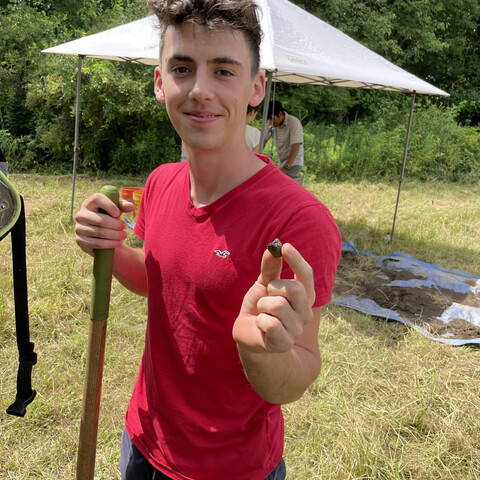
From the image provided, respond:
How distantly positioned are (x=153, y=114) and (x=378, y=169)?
21.6 ft

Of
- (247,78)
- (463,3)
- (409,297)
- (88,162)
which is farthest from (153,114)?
(463,3)

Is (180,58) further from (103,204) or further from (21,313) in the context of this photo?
(21,313)

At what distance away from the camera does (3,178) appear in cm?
84

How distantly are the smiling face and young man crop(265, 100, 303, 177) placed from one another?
607 cm

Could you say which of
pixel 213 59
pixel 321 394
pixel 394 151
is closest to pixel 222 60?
pixel 213 59

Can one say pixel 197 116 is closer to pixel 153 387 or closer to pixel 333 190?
pixel 153 387

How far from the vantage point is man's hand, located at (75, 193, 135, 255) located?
1.21 metres

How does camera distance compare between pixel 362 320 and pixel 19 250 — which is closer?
pixel 19 250

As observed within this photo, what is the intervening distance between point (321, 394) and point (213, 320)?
2.49 m

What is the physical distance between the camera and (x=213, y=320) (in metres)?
1.22

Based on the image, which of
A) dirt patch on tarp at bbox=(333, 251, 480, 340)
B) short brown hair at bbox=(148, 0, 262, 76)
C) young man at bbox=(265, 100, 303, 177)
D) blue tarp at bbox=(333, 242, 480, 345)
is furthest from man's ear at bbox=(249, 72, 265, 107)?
young man at bbox=(265, 100, 303, 177)

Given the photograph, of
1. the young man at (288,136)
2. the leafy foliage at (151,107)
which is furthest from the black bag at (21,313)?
the leafy foliage at (151,107)

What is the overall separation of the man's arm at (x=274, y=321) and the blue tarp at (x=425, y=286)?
3.78m

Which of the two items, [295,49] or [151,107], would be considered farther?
[151,107]
